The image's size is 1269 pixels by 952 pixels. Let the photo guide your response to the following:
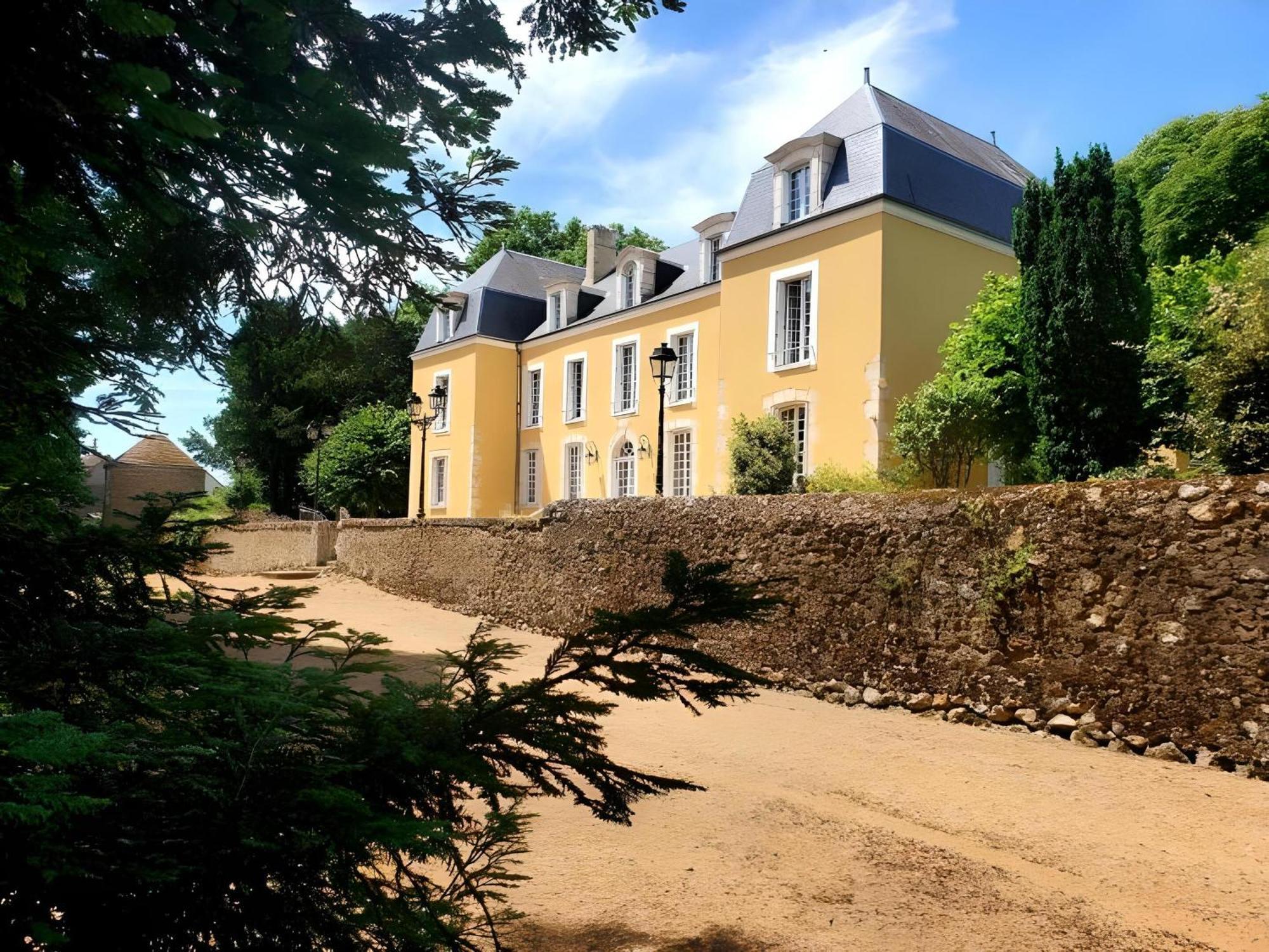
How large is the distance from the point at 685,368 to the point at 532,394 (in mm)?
7313

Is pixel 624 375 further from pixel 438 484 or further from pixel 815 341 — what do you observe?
pixel 438 484

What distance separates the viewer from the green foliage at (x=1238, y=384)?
25.6 feet

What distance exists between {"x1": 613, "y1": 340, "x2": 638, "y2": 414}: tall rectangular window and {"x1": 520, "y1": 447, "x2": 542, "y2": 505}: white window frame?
4383 mm

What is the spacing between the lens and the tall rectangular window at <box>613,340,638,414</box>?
75.5 feet

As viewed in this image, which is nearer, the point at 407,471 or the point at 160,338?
the point at 160,338

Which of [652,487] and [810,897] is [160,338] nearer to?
[810,897]

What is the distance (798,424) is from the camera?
16.6 meters

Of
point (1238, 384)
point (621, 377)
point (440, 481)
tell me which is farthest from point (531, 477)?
point (1238, 384)

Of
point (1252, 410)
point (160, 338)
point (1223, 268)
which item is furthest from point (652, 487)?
point (160, 338)

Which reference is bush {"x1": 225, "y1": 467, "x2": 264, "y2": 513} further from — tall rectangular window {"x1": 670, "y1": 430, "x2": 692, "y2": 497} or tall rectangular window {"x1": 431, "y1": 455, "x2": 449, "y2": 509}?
tall rectangular window {"x1": 670, "y1": 430, "x2": 692, "y2": 497}

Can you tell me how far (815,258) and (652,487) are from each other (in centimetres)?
783

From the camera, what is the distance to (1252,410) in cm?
784

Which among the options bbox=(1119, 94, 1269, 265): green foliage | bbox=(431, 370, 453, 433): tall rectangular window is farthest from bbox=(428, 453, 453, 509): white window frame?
bbox=(1119, 94, 1269, 265): green foliage

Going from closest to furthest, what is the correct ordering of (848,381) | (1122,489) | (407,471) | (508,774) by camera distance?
1. (508,774)
2. (1122,489)
3. (848,381)
4. (407,471)
